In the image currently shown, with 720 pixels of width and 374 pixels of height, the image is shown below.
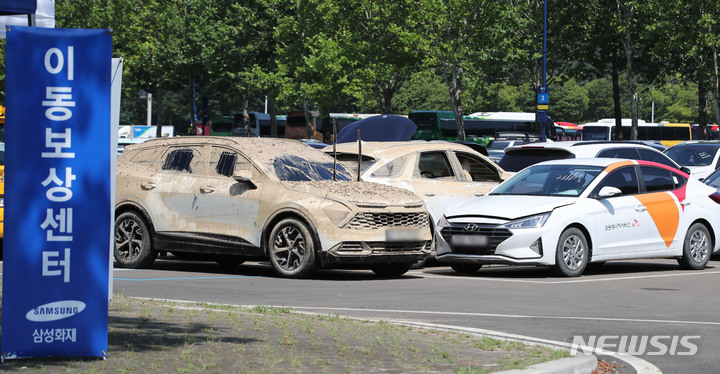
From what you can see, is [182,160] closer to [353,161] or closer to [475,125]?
[353,161]

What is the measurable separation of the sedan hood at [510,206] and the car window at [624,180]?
88 centimetres

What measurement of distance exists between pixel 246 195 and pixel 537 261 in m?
3.69

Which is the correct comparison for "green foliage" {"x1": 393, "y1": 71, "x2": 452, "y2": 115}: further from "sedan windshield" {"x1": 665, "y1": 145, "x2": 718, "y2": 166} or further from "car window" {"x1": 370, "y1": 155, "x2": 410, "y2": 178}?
"car window" {"x1": 370, "y1": 155, "x2": 410, "y2": 178}

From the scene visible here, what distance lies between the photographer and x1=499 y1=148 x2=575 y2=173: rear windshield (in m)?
17.1

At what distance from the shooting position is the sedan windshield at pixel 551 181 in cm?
1386

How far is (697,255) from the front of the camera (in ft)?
48.5

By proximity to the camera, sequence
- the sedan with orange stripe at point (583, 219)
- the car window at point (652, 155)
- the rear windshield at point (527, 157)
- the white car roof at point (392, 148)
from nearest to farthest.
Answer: the sedan with orange stripe at point (583, 219), the white car roof at point (392, 148), the rear windshield at point (527, 157), the car window at point (652, 155)

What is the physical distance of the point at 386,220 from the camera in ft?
40.9

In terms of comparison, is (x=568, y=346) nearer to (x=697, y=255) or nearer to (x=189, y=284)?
(x=189, y=284)

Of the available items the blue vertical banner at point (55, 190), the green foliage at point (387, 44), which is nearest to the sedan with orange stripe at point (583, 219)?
the blue vertical banner at point (55, 190)

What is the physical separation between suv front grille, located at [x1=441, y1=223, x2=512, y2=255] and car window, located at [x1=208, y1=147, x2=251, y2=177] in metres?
2.72

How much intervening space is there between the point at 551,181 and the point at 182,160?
16.2 ft

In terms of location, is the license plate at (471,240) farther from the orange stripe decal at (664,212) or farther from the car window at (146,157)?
the car window at (146,157)

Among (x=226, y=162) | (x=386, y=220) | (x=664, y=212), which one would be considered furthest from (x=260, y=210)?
(x=664, y=212)
